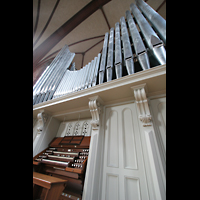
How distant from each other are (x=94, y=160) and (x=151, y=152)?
821 millimetres

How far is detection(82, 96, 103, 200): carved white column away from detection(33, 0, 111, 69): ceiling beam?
15.1 feet

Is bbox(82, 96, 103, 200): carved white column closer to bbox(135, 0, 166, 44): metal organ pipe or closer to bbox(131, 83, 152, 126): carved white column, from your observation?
bbox(131, 83, 152, 126): carved white column

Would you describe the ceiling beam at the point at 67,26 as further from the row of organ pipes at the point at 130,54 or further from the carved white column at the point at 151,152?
the carved white column at the point at 151,152

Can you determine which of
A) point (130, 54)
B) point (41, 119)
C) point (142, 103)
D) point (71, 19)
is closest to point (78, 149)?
point (41, 119)

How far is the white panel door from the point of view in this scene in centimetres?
117

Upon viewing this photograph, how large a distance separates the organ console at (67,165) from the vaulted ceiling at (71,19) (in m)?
4.45

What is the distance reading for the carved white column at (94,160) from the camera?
1.23 metres

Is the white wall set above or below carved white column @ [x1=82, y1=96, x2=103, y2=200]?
above

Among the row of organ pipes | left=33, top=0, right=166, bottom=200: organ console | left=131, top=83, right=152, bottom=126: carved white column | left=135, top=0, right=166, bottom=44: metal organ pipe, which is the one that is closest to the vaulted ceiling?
the row of organ pipes

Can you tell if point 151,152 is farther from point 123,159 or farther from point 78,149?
point 78,149

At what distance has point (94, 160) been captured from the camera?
1.41 m

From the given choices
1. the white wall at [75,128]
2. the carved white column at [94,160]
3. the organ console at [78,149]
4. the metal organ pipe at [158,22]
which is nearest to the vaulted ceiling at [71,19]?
the organ console at [78,149]

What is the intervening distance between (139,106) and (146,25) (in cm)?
206
